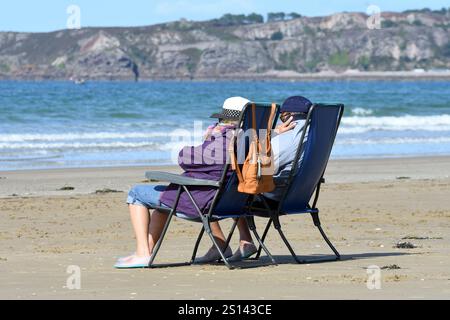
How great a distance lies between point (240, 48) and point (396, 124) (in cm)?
15179

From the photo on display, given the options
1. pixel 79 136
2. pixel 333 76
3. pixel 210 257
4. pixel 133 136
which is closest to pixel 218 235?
pixel 210 257

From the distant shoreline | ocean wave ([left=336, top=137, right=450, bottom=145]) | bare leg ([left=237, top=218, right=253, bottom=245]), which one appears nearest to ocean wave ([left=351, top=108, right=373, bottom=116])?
ocean wave ([left=336, top=137, right=450, bottom=145])

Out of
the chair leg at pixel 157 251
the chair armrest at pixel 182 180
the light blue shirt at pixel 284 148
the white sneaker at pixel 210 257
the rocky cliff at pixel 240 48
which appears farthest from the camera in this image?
the rocky cliff at pixel 240 48

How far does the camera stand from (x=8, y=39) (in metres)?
156

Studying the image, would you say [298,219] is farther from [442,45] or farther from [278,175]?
[442,45]

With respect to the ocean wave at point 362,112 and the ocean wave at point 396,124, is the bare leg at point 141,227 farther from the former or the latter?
the ocean wave at point 362,112

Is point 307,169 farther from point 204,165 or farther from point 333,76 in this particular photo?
point 333,76

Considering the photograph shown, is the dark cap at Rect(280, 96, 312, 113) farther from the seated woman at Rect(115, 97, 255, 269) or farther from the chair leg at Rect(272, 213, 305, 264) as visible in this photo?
the chair leg at Rect(272, 213, 305, 264)

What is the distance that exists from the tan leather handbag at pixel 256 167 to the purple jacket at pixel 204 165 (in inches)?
5.9

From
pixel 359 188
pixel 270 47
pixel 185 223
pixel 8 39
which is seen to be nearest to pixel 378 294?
pixel 185 223

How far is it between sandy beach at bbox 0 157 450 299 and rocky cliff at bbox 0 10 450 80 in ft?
477

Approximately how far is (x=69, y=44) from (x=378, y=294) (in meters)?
165

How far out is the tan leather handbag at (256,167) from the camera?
7.24m

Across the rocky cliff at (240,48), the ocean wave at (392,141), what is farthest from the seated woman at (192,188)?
the rocky cliff at (240,48)
